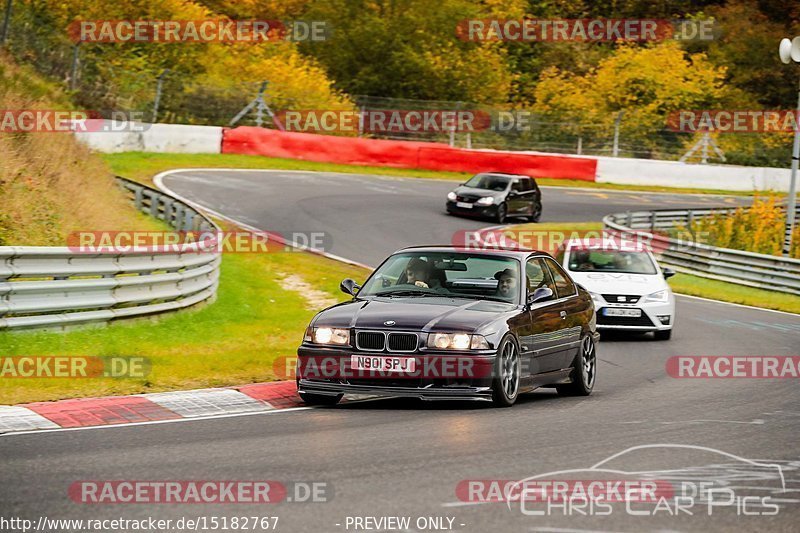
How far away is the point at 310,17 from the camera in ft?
217

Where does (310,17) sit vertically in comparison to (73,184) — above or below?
above

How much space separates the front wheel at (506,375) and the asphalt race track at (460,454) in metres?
0.16

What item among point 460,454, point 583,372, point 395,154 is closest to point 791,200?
point 583,372

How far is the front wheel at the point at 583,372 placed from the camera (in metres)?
12.7

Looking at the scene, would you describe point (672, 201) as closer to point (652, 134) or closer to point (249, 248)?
point (652, 134)

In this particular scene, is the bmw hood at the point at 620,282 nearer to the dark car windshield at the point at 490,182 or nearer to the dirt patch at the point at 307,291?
the dirt patch at the point at 307,291

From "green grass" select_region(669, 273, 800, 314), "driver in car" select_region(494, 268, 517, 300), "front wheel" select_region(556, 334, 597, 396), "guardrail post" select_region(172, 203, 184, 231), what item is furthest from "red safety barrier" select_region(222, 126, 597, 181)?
"driver in car" select_region(494, 268, 517, 300)

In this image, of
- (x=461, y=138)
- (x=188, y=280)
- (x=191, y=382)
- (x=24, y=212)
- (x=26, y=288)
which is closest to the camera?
(x=191, y=382)

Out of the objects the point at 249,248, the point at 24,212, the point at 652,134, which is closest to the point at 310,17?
the point at 652,134

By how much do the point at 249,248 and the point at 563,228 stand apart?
1188 centimetres

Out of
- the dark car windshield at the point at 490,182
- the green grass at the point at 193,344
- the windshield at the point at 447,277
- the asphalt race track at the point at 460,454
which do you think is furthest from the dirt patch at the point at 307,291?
the dark car windshield at the point at 490,182

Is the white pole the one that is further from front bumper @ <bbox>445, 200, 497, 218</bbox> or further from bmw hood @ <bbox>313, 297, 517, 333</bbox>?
bmw hood @ <bbox>313, 297, 517, 333</bbox>

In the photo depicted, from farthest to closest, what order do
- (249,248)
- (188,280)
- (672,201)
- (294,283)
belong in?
(672,201) < (249,248) < (294,283) < (188,280)

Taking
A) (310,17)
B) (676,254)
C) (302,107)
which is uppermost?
(310,17)
